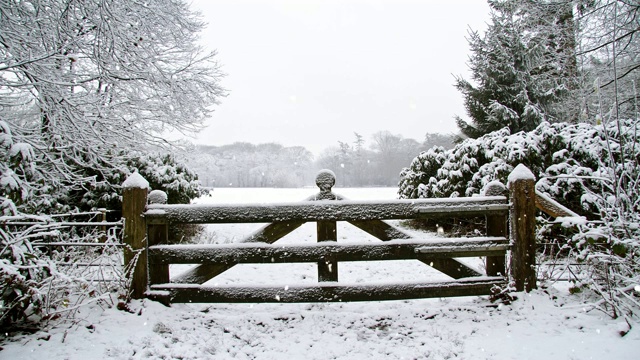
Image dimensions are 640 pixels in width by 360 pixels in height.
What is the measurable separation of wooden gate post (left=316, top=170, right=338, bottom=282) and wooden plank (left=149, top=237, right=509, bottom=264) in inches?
4.8

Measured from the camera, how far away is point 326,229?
12.2 feet

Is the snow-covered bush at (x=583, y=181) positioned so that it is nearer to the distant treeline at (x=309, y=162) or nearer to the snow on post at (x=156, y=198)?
the snow on post at (x=156, y=198)

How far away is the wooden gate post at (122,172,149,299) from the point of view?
3.57 meters

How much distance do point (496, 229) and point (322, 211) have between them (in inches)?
73.7

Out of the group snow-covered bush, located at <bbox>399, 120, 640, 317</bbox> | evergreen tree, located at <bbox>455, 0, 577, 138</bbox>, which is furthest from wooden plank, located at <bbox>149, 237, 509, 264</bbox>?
evergreen tree, located at <bbox>455, 0, 577, 138</bbox>

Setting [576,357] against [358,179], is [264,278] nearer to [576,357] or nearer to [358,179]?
[576,357]

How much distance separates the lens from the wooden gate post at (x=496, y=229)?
376 centimetres

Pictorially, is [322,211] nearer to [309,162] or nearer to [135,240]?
[135,240]

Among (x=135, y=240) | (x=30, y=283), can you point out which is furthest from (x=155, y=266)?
(x=30, y=283)

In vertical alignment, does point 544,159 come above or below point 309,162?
below

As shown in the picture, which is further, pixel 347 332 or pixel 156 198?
pixel 156 198

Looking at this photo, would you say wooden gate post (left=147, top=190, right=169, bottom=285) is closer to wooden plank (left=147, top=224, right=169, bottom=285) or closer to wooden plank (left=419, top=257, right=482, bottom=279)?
wooden plank (left=147, top=224, right=169, bottom=285)

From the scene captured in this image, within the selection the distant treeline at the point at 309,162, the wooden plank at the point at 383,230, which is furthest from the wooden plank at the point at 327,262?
the distant treeline at the point at 309,162

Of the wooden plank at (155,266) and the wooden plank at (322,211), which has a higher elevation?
the wooden plank at (322,211)
